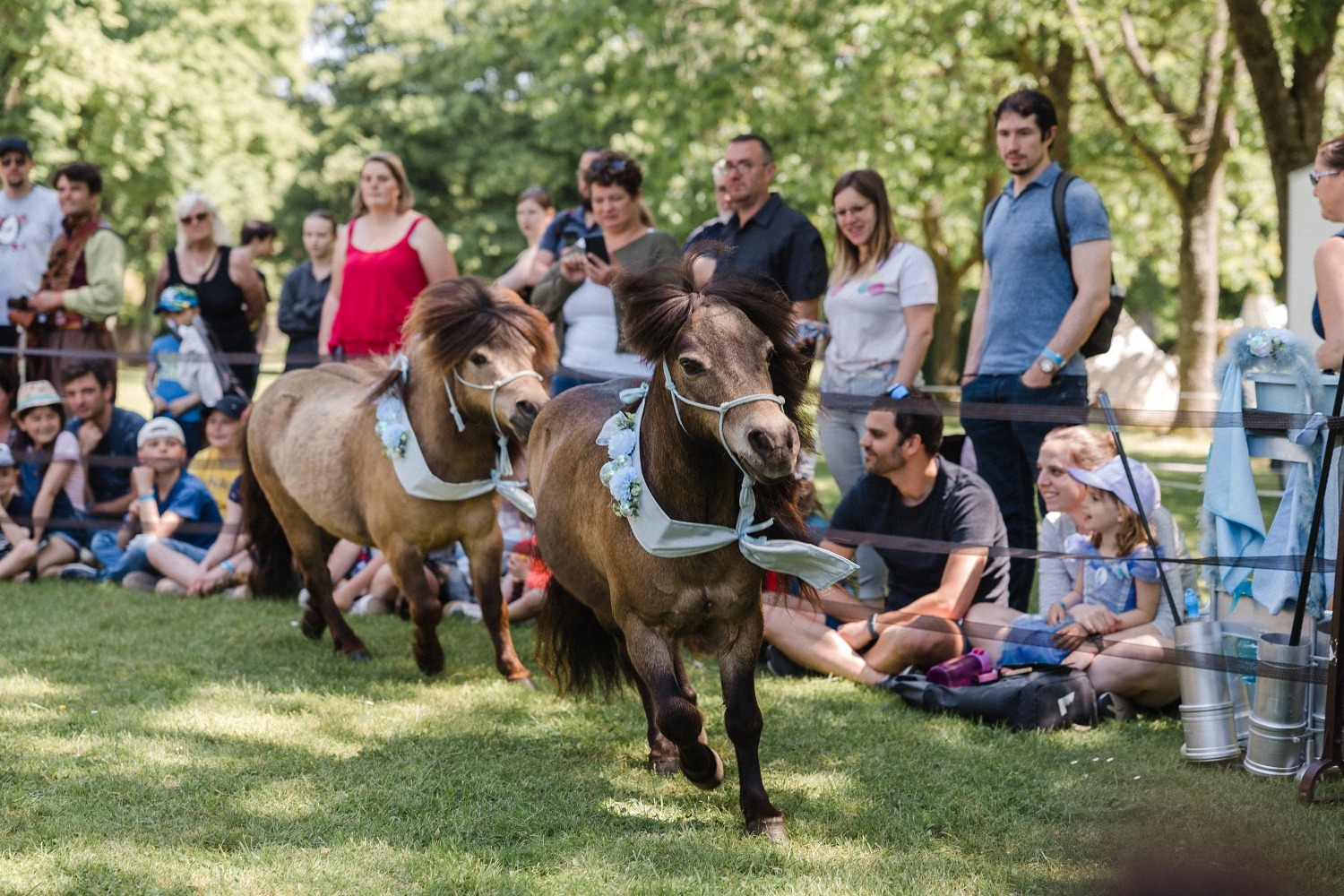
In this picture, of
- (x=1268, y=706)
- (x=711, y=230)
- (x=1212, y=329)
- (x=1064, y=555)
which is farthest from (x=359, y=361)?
(x=1212, y=329)

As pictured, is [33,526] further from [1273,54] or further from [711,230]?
[1273,54]

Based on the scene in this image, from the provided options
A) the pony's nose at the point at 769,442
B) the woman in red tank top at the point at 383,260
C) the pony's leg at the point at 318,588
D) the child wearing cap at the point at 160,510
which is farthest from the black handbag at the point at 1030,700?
the child wearing cap at the point at 160,510

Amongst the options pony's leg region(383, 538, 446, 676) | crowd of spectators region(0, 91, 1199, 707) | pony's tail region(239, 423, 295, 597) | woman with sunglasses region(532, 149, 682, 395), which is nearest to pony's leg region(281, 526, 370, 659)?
pony's tail region(239, 423, 295, 597)

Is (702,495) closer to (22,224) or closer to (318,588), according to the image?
(318,588)

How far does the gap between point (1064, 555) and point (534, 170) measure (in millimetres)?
29838

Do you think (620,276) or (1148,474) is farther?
(1148,474)

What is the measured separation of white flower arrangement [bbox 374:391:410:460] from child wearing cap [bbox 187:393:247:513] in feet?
9.72

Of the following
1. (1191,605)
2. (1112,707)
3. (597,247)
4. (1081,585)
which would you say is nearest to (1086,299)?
(1081,585)

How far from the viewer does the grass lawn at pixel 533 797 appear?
11.9ft

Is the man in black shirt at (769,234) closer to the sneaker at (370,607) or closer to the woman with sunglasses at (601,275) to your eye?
the woman with sunglasses at (601,275)

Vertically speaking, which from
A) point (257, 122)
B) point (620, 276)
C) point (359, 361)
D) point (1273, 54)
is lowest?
point (359, 361)

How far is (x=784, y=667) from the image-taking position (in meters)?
6.16

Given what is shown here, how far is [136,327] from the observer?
130ft

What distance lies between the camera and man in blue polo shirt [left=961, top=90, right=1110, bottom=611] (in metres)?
5.84
